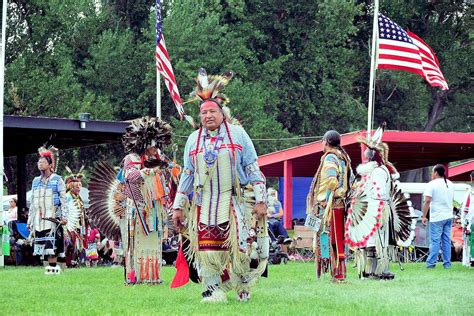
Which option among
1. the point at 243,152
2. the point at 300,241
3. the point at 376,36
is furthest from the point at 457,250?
the point at 243,152

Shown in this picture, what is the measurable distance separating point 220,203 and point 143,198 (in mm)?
3127

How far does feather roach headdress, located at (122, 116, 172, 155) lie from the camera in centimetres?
1280

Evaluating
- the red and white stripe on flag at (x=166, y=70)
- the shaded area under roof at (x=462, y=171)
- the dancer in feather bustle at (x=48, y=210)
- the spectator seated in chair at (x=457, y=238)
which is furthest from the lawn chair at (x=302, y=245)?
the shaded area under roof at (x=462, y=171)

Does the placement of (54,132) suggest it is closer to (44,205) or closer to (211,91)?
(44,205)

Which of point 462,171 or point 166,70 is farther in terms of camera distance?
point 462,171

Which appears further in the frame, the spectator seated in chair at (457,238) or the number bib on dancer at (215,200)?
the spectator seated in chair at (457,238)

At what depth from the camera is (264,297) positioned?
1037 centimetres

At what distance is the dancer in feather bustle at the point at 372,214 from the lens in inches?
519

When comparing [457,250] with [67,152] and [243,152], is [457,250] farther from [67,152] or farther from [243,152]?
[67,152]

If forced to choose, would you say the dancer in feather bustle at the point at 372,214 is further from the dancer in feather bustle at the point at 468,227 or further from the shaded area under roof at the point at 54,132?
the shaded area under roof at the point at 54,132

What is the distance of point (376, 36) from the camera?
23.0 meters

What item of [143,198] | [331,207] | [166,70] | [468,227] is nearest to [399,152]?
[166,70]

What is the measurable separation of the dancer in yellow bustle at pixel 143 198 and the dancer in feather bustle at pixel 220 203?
2.77m

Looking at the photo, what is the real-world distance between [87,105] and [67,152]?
2725 millimetres
